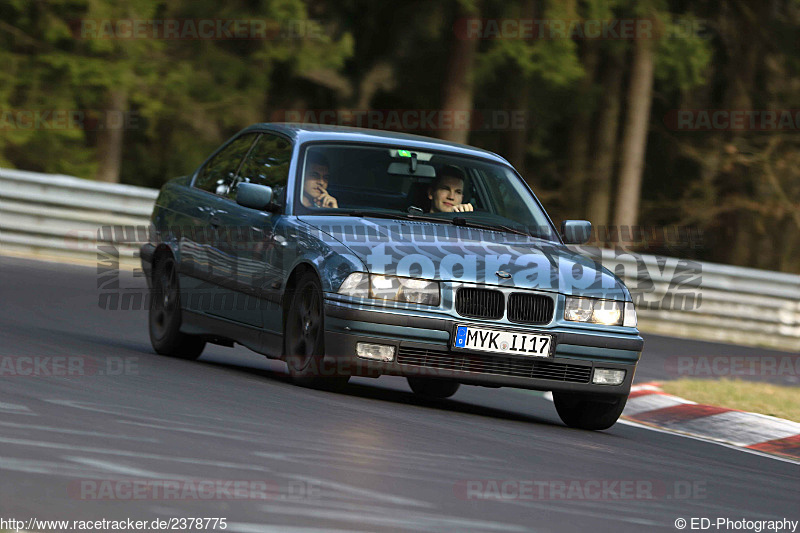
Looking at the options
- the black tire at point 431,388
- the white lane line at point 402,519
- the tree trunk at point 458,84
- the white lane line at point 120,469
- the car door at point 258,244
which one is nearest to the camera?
the white lane line at point 402,519

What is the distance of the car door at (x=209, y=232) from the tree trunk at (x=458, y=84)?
14.6 metres

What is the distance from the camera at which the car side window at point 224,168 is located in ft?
35.4

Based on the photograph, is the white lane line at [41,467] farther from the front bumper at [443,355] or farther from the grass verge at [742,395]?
the grass verge at [742,395]

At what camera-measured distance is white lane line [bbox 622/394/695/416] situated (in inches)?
448

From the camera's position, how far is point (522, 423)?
30.8 feet

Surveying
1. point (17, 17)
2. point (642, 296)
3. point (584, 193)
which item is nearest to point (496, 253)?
point (642, 296)

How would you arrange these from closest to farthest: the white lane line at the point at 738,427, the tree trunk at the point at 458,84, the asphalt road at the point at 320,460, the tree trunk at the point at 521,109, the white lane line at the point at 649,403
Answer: the asphalt road at the point at 320,460 < the white lane line at the point at 738,427 < the white lane line at the point at 649,403 < the tree trunk at the point at 458,84 < the tree trunk at the point at 521,109

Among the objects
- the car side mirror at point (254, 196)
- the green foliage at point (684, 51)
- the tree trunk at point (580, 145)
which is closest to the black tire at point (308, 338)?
the car side mirror at point (254, 196)

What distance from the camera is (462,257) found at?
884cm

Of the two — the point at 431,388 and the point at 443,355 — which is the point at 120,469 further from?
the point at 431,388

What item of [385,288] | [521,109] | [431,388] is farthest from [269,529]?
[521,109]

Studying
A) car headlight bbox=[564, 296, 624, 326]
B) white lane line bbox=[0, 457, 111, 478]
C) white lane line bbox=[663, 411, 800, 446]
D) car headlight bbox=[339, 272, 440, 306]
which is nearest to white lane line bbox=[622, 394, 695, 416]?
white lane line bbox=[663, 411, 800, 446]

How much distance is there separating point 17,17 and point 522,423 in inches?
711

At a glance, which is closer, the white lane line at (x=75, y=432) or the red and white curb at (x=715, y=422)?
the white lane line at (x=75, y=432)
